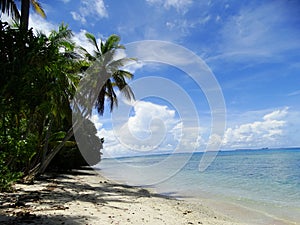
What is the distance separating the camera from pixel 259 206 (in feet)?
38.6

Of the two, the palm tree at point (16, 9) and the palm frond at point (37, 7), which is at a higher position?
the palm frond at point (37, 7)

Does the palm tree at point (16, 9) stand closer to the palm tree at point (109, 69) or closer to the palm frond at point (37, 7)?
the palm frond at point (37, 7)

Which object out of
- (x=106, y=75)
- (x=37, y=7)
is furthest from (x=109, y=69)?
(x=37, y=7)

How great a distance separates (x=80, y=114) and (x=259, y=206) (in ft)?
34.7

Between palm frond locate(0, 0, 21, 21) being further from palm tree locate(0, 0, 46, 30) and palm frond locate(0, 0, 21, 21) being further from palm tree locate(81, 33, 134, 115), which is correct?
palm tree locate(81, 33, 134, 115)

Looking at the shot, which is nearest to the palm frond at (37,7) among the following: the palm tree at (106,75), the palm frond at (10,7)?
the palm frond at (10,7)

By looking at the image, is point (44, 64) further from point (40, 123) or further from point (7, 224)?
point (40, 123)

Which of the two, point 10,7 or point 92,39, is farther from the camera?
point 92,39

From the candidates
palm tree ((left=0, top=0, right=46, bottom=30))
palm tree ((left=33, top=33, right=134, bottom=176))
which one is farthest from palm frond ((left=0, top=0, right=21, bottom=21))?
palm tree ((left=33, top=33, right=134, bottom=176))

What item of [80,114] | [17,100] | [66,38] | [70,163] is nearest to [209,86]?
[66,38]

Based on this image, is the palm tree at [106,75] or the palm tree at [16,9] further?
the palm tree at [106,75]

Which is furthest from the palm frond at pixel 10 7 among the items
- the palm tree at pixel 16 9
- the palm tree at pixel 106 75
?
the palm tree at pixel 106 75

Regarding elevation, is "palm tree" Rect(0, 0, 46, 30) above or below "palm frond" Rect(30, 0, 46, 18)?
below

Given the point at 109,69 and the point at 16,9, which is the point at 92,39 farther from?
the point at 16,9
